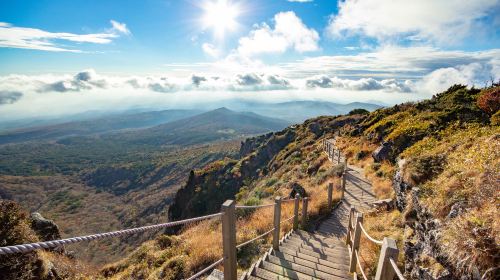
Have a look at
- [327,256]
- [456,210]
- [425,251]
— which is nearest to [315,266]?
[327,256]

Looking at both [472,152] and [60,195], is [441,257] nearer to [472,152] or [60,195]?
[472,152]

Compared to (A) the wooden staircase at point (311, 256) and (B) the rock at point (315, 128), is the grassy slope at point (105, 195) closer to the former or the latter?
(B) the rock at point (315, 128)

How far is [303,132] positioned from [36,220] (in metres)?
42.5

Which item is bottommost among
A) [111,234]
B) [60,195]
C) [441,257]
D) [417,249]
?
[60,195]

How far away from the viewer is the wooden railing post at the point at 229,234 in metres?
3.75

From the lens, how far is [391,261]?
2.87m

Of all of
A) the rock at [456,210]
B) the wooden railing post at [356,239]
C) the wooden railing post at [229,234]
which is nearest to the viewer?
the wooden railing post at [229,234]

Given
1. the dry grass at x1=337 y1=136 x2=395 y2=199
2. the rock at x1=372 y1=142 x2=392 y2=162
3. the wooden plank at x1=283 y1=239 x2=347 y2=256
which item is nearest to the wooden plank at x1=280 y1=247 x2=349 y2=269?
the wooden plank at x1=283 y1=239 x2=347 y2=256

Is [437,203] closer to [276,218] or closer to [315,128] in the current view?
[276,218]

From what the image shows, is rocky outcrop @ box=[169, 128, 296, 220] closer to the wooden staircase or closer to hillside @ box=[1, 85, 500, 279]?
hillside @ box=[1, 85, 500, 279]

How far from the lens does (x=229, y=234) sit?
12.5ft

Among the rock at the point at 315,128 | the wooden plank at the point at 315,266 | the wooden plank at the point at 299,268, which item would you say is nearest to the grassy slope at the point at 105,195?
the rock at the point at 315,128

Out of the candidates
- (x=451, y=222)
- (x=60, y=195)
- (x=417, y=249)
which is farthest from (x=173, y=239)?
(x=60, y=195)

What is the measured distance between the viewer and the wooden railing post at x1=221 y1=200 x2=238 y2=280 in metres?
3.75
